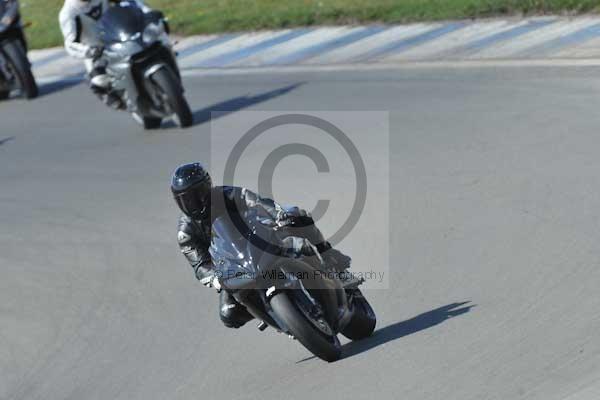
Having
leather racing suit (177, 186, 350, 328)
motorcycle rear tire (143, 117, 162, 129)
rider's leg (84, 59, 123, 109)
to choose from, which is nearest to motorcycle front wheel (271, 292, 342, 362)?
leather racing suit (177, 186, 350, 328)

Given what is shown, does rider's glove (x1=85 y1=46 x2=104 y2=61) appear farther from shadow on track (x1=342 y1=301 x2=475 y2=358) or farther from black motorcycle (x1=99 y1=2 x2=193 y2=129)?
shadow on track (x1=342 y1=301 x2=475 y2=358)

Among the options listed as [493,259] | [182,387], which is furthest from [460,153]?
[182,387]

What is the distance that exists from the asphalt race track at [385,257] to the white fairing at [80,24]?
1.12 meters

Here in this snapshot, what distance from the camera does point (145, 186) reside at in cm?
1173

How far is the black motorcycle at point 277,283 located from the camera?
6543 mm

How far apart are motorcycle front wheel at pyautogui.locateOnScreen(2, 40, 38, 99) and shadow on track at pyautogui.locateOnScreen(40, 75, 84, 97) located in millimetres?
266

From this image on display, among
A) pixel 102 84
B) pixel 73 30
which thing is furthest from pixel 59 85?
pixel 102 84

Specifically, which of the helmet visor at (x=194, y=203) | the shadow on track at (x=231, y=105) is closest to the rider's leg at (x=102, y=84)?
the shadow on track at (x=231, y=105)

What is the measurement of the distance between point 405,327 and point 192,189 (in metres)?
1.65

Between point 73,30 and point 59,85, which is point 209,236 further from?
point 59,85

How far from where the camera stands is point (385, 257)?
8.66 m

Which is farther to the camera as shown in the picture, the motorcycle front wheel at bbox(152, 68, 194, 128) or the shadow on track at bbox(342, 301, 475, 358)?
the motorcycle front wheel at bbox(152, 68, 194, 128)

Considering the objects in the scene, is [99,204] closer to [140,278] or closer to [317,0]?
[140,278]

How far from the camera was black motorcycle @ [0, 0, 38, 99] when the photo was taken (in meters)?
16.6
